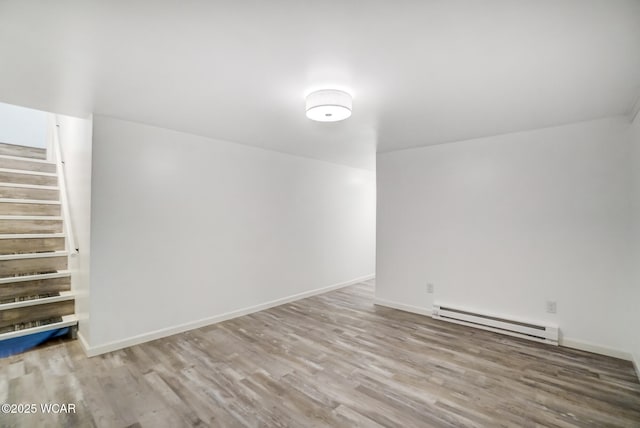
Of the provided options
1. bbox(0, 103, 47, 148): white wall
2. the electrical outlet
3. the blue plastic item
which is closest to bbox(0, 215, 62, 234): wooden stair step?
the blue plastic item

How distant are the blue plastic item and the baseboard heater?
449cm

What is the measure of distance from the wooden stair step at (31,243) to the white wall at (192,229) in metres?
1.42

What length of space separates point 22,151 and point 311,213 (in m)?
4.77

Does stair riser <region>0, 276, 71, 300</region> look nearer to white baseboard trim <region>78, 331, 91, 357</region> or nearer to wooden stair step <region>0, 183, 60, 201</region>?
white baseboard trim <region>78, 331, 91, 357</region>

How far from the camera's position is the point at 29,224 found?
12.0 ft

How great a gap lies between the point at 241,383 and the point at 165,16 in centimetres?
254

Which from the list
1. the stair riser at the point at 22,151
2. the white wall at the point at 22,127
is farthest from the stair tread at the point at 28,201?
the white wall at the point at 22,127

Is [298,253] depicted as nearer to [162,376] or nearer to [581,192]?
[162,376]

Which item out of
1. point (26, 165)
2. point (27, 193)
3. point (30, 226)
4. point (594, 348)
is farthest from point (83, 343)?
point (594, 348)

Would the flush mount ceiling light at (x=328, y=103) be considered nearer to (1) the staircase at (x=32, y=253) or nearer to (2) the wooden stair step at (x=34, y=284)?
(1) the staircase at (x=32, y=253)

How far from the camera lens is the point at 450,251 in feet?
12.7

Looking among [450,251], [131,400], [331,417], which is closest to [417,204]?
[450,251]

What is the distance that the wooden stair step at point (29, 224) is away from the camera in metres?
3.47

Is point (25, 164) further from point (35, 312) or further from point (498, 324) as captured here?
point (498, 324)
